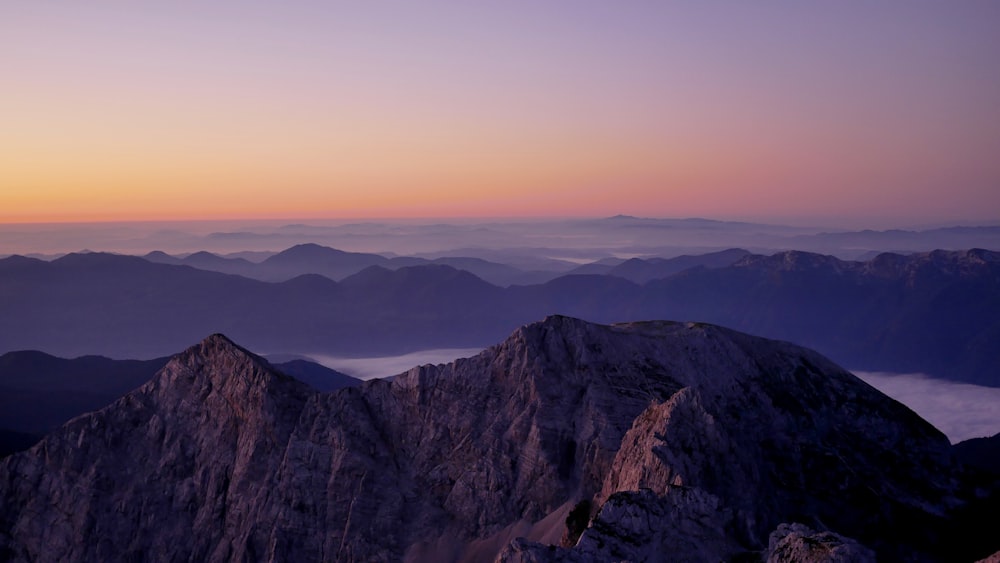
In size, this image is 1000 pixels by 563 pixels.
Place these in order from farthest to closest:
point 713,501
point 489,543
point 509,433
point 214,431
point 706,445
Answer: point 214,431
point 509,433
point 489,543
point 706,445
point 713,501

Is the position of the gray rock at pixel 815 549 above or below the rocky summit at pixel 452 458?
above

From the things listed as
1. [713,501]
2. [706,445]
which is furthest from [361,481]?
[713,501]

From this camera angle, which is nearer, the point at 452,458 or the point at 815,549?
the point at 815,549

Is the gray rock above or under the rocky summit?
above

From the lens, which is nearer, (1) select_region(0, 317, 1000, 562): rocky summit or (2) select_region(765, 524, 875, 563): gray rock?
(2) select_region(765, 524, 875, 563): gray rock

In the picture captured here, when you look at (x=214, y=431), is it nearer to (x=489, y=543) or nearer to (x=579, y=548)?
(x=489, y=543)

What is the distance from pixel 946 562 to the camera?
328 feet

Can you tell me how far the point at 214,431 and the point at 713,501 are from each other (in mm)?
68966

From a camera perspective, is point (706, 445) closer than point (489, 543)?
Yes

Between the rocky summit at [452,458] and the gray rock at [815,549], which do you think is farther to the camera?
the rocky summit at [452,458]

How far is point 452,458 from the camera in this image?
106 metres

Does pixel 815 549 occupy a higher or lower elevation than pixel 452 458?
higher

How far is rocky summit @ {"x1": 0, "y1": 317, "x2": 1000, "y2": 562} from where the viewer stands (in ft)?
331

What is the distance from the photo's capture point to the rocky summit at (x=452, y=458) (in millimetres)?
100938
